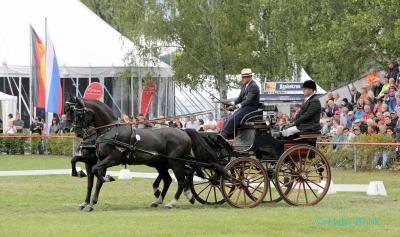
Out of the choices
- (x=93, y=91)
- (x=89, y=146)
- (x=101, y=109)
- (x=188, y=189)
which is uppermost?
(x=93, y=91)

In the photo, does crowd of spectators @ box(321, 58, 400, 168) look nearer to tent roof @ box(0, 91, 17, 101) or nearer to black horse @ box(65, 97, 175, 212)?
black horse @ box(65, 97, 175, 212)

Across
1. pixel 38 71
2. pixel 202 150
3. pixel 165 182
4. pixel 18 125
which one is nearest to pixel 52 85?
pixel 38 71

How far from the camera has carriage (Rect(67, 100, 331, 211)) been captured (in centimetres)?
1482

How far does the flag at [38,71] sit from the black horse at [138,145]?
60.8 feet

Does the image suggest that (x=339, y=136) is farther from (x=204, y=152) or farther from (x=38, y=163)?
(x=204, y=152)

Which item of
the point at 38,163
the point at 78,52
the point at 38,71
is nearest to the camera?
the point at 38,163

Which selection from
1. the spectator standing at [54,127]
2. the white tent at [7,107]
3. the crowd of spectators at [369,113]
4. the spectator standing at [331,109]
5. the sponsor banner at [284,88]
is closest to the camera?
the crowd of spectators at [369,113]

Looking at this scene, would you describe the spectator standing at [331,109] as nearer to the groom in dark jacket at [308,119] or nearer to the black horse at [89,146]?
the groom in dark jacket at [308,119]

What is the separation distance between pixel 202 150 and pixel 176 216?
6.49 feet

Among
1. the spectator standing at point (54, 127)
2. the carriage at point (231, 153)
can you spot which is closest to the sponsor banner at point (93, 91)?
the spectator standing at point (54, 127)

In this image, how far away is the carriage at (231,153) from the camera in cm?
1482

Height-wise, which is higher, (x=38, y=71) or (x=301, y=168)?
(x=38, y=71)

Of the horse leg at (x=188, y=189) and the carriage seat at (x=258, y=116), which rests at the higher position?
the carriage seat at (x=258, y=116)

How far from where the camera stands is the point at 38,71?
3412cm
